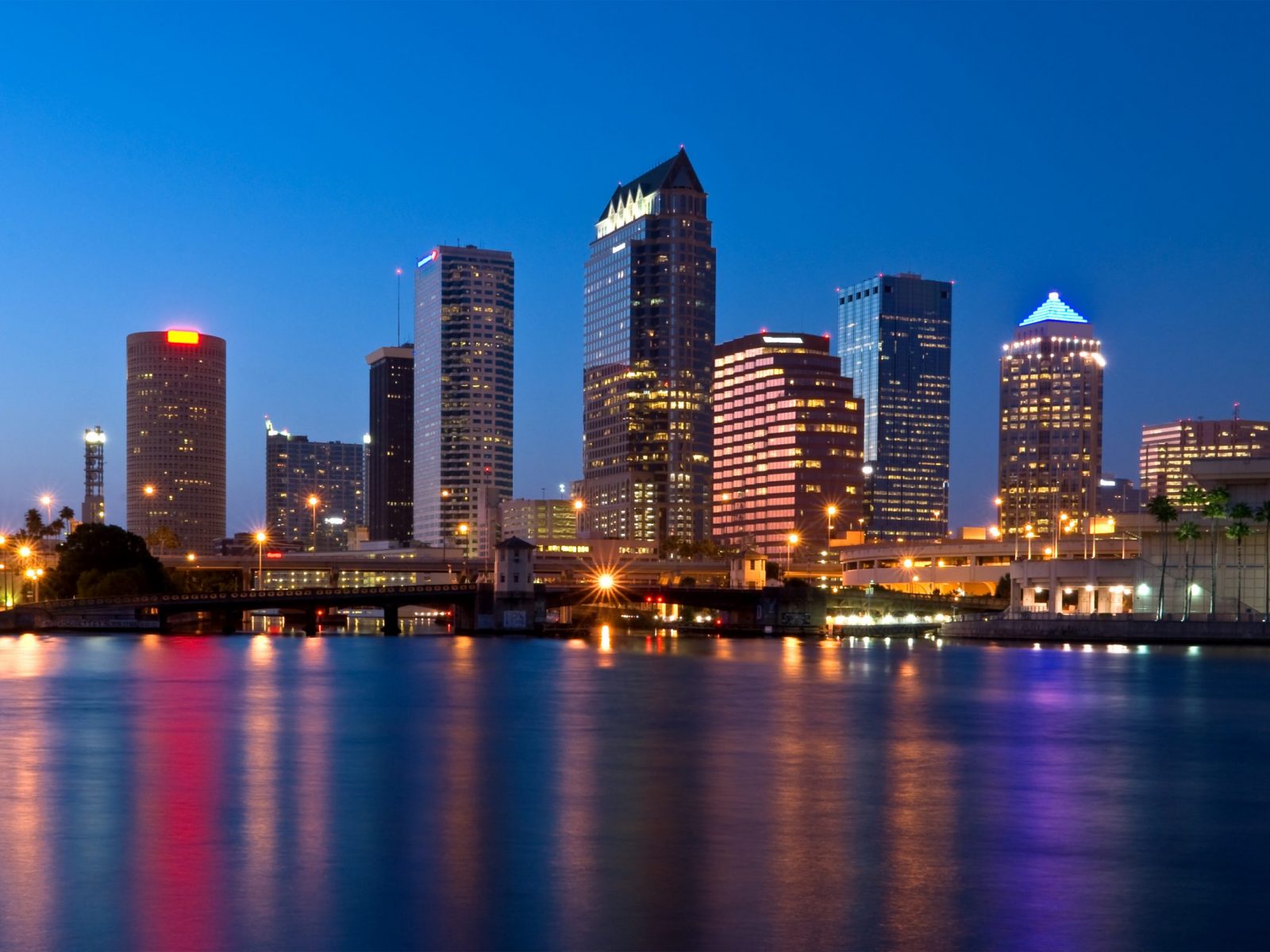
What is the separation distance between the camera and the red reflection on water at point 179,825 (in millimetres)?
24531

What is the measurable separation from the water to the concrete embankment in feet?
249

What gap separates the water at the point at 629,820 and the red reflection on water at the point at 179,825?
11cm

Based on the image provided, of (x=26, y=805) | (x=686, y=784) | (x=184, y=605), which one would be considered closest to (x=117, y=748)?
(x=26, y=805)

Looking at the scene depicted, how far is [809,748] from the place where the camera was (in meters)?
53.3

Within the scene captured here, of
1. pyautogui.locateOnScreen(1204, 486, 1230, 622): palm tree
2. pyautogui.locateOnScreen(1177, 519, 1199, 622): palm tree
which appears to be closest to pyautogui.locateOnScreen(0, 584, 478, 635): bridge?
pyautogui.locateOnScreen(1177, 519, 1199, 622): palm tree

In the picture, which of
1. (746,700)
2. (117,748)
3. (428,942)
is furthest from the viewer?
(746,700)

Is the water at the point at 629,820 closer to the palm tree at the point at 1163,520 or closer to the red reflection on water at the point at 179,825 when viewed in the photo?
the red reflection on water at the point at 179,825

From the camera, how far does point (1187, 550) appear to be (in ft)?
540

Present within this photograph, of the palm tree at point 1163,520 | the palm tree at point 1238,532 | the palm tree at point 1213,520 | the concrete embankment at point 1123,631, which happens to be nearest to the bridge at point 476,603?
the concrete embankment at point 1123,631

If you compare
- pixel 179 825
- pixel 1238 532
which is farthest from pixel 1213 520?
pixel 179 825

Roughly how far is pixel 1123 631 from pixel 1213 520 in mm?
15599

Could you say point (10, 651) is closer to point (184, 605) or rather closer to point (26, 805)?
point (184, 605)

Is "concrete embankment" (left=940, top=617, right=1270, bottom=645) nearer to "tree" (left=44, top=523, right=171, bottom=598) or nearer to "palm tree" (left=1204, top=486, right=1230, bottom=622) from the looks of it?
"palm tree" (left=1204, top=486, right=1230, bottom=622)

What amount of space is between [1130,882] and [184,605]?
16319 cm
